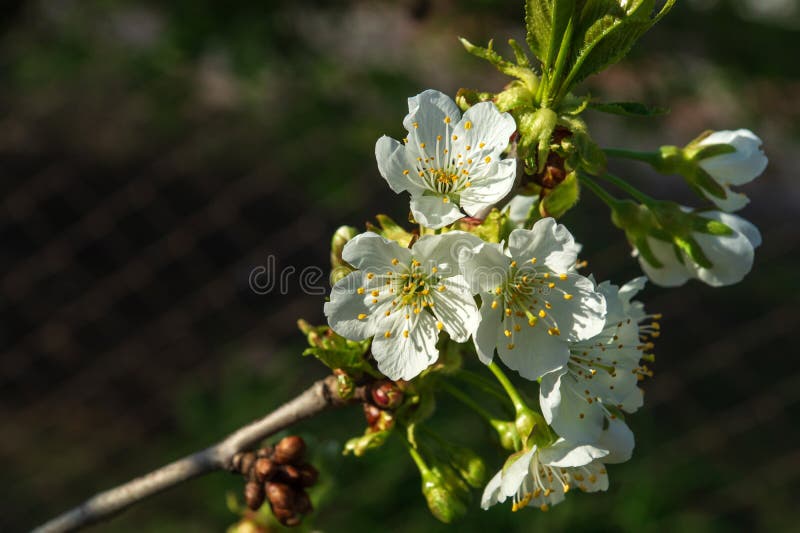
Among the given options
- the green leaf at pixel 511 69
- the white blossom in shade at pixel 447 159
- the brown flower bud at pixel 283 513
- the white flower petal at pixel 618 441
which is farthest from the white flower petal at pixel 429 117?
the brown flower bud at pixel 283 513

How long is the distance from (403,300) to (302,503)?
16.2 inches

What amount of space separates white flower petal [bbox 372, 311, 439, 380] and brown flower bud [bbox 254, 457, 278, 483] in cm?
31

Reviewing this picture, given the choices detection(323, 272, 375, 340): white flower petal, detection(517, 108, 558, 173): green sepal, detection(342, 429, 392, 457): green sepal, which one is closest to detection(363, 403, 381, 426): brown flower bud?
detection(342, 429, 392, 457): green sepal

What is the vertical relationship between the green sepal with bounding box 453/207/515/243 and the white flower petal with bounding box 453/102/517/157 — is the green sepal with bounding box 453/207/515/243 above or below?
below

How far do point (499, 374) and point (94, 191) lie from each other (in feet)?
15.8

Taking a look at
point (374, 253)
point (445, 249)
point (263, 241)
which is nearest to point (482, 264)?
point (445, 249)

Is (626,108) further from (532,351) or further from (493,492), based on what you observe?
(493,492)

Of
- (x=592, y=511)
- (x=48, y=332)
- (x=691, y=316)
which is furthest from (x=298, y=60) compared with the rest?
(x=691, y=316)

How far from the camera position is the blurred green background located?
9.80 ft

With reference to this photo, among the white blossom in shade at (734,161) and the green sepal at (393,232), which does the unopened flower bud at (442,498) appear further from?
the white blossom in shade at (734,161)

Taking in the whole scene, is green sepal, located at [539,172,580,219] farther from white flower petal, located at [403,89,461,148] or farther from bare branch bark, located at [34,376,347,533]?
bare branch bark, located at [34,376,347,533]

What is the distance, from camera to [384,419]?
47.4 inches

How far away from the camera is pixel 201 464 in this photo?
126cm

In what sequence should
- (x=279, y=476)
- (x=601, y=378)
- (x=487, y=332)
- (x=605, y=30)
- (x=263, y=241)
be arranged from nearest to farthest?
(x=605, y=30), (x=487, y=332), (x=601, y=378), (x=279, y=476), (x=263, y=241)
